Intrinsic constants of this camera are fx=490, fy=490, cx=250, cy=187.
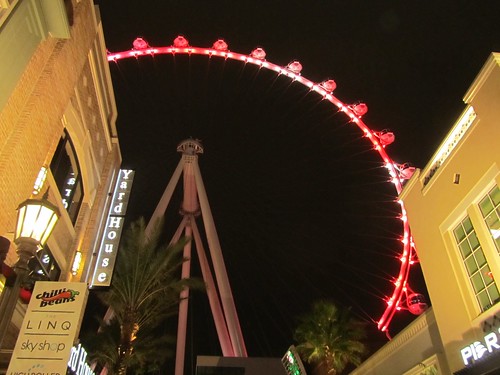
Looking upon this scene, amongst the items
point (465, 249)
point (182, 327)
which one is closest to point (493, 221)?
point (465, 249)

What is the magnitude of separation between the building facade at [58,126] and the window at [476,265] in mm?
9858

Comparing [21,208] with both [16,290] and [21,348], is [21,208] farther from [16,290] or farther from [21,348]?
[21,348]

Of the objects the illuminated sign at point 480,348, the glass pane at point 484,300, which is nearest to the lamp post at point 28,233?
the illuminated sign at point 480,348

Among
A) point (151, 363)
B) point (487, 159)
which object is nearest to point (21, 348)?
point (487, 159)

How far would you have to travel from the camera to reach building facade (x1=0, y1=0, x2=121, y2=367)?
39.1ft

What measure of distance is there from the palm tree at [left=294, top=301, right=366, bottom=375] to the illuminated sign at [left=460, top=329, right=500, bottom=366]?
11806mm

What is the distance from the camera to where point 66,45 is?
15.4m

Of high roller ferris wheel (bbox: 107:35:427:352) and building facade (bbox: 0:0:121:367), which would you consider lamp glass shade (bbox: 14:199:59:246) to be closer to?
building facade (bbox: 0:0:121:367)

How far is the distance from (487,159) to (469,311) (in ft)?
12.5

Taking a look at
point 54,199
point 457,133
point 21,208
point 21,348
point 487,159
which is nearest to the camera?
point 21,208

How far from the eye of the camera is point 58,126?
15430mm

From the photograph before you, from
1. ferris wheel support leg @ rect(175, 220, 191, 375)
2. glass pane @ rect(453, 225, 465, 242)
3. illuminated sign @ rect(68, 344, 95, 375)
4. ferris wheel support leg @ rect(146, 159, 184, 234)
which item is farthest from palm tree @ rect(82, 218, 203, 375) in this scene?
ferris wheel support leg @ rect(175, 220, 191, 375)

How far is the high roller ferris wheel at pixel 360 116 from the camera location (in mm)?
26922

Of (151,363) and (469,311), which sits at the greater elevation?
(151,363)
